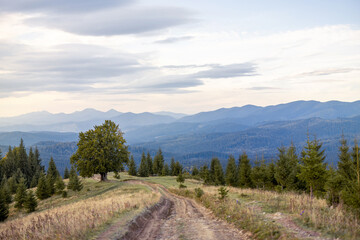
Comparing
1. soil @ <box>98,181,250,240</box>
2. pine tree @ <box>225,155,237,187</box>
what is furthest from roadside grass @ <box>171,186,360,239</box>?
pine tree @ <box>225,155,237,187</box>

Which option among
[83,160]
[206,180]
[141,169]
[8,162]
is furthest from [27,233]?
[8,162]

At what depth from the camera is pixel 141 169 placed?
315 ft

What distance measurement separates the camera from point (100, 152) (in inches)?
2133

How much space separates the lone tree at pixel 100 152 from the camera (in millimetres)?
54281

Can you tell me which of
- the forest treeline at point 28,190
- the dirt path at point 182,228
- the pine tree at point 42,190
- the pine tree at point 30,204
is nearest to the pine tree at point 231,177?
the forest treeline at point 28,190

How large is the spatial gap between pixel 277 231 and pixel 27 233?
40.2 ft

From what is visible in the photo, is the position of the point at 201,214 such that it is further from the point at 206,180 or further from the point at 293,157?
the point at 206,180

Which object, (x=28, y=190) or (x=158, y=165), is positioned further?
(x=158, y=165)

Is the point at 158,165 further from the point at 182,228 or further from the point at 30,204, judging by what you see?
the point at 182,228

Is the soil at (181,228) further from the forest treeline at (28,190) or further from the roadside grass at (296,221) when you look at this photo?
the forest treeline at (28,190)

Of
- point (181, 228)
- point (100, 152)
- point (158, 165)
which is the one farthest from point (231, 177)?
point (181, 228)

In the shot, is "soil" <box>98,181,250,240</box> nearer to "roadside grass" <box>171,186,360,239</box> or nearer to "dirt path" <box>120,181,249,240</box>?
"dirt path" <box>120,181,249,240</box>

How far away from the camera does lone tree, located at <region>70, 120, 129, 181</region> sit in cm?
5428

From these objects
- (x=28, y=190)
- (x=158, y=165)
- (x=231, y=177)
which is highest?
(x=28, y=190)
